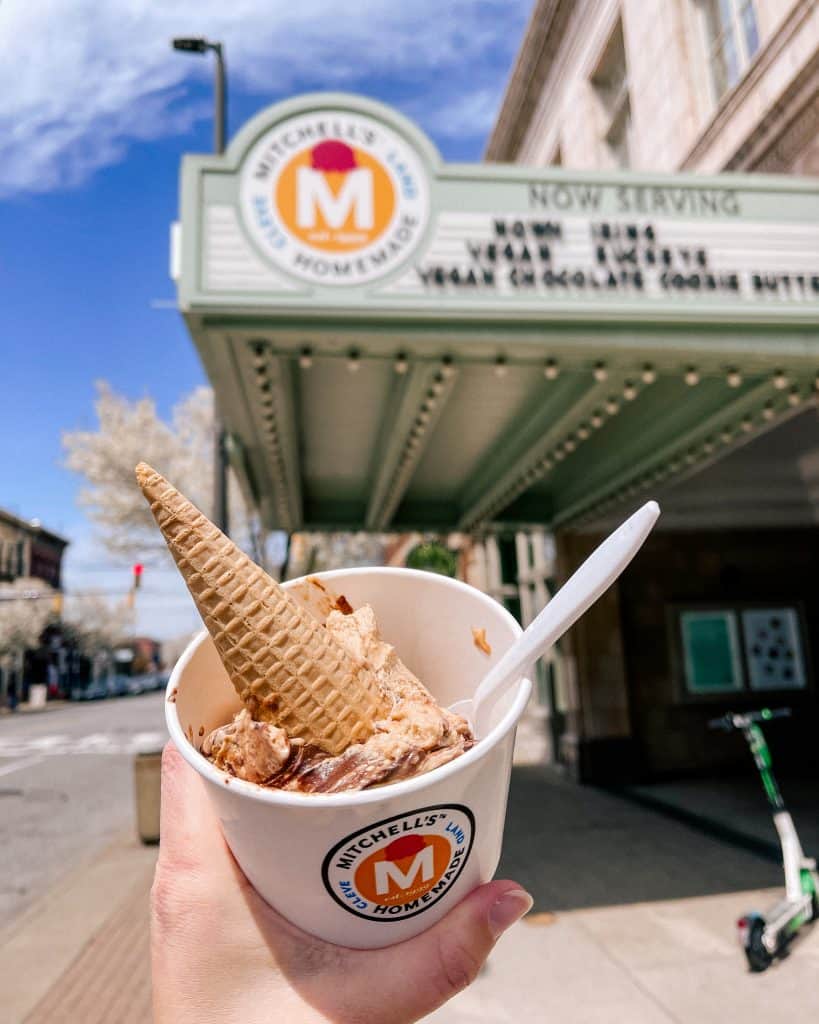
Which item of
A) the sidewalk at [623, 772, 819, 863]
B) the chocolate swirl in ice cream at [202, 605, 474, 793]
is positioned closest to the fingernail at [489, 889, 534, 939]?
A: the chocolate swirl in ice cream at [202, 605, 474, 793]

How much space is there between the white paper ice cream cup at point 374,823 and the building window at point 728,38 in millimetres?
9640

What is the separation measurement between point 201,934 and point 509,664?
2.30 ft

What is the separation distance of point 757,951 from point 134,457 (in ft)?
65.3

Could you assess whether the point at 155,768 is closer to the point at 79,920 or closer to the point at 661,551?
the point at 79,920

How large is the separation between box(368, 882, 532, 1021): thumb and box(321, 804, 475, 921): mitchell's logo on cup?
0.08 meters

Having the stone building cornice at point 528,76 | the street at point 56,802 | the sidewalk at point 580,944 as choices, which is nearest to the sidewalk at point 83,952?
the sidewalk at point 580,944

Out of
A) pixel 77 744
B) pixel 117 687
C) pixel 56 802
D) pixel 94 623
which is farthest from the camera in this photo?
pixel 117 687

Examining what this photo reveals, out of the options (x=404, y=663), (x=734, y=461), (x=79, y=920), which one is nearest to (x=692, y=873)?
A: (x=734, y=461)

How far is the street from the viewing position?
8.05 metres

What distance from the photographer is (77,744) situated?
2022 centimetres

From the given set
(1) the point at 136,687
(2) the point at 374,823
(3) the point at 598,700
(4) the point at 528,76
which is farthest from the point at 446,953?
(1) the point at 136,687

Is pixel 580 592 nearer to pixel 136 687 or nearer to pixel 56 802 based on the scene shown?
pixel 56 802

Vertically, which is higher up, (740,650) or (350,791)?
(350,791)

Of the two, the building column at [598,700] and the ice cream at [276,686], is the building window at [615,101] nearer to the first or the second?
the building column at [598,700]
